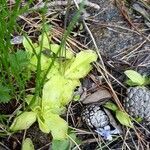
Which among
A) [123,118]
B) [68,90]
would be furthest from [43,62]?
[123,118]

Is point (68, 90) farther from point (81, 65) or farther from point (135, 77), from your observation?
point (135, 77)

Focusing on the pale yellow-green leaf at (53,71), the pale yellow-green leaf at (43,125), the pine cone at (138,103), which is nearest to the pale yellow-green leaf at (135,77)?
the pine cone at (138,103)

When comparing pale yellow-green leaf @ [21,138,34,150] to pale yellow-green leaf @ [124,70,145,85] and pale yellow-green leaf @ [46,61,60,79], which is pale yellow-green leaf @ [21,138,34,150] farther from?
pale yellow-green leaf @ [124,70,145,85]

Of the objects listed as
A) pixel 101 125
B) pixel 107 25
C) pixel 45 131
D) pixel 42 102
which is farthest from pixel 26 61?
pixel 107 25

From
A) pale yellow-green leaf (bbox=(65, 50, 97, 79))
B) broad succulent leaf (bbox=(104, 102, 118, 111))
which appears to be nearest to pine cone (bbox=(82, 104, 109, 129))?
broad succulent leaf (bbox=(104, 102, 118, 111))

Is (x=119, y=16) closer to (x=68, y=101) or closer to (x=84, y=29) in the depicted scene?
(x=84, y=29)

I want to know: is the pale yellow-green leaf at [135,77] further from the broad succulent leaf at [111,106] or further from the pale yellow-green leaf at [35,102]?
the pale yellow-green leaf at [35,102]
